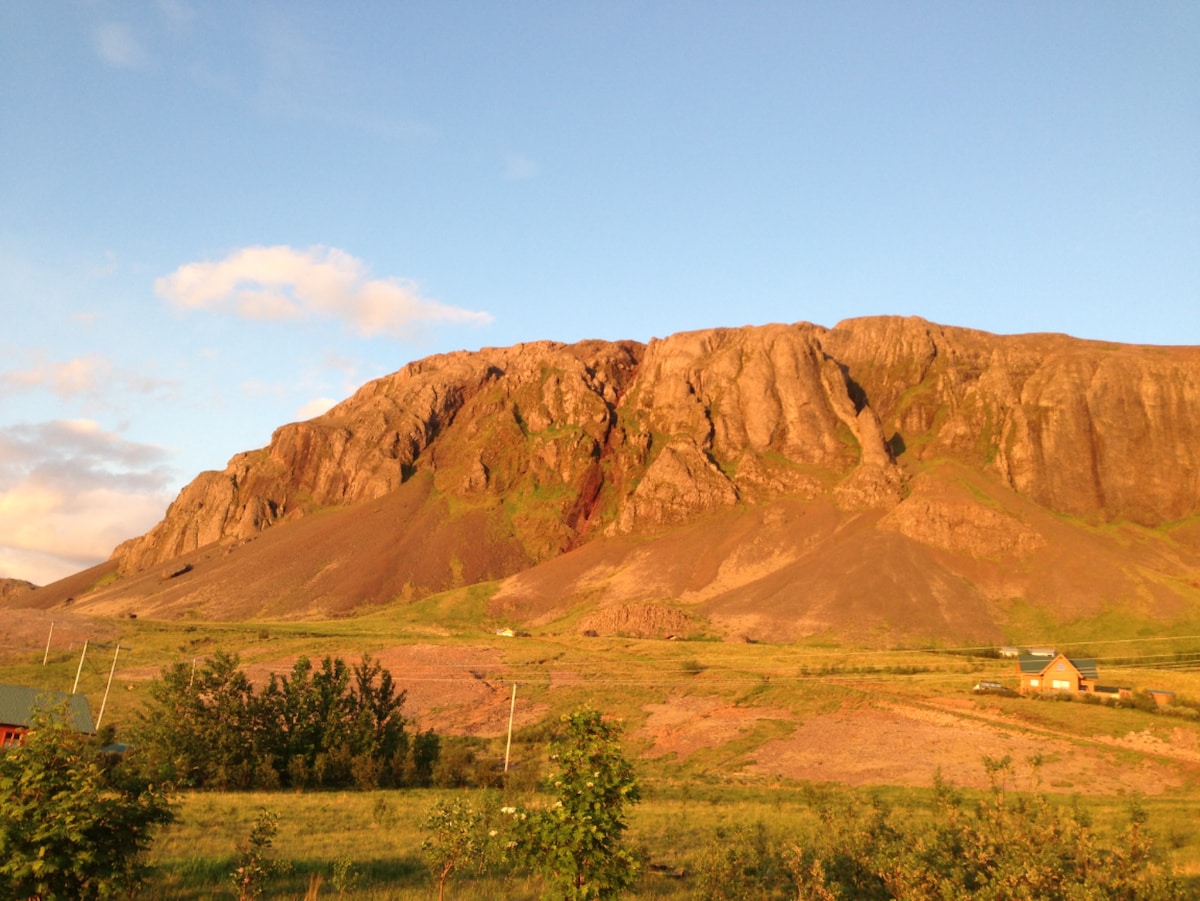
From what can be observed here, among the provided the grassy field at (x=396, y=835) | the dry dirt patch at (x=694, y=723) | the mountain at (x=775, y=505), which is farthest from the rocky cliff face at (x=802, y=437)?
the grassy field at (x=396, y=835)

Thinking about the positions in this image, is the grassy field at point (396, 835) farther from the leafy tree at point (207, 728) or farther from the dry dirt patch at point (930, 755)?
the dry dirt patch at point (930, 755)

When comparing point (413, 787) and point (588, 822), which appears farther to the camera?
point (413, 787)

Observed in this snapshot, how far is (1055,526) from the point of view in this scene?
12275cm

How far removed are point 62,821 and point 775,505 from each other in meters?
137

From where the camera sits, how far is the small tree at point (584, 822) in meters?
12.8

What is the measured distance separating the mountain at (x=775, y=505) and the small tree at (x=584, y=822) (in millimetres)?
96386

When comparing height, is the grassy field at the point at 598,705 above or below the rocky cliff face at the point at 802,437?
below

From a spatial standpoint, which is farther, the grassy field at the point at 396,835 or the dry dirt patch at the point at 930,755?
the dry dirt patch at the point at 930,755

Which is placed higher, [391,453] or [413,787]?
[391,453]

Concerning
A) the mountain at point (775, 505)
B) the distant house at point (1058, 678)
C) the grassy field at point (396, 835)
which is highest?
the mountain at point (775, 505)

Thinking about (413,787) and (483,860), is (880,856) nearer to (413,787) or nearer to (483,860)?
(483,860)

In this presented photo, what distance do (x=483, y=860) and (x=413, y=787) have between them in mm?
22109

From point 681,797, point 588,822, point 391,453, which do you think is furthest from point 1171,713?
point 391,453

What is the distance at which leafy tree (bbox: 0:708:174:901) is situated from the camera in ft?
37.4
